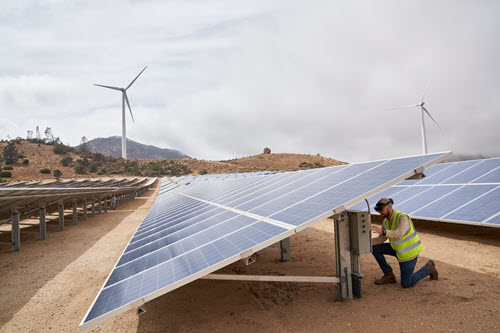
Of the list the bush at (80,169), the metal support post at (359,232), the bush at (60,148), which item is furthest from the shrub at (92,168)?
the metal support post at (359,232)

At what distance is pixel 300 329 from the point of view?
5645 mm

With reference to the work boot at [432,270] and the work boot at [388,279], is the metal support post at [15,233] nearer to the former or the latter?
the work boot at [388,279]

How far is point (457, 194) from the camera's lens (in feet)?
43.0

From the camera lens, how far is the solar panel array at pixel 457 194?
11.0m

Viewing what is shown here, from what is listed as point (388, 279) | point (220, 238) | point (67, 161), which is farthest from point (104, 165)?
point (388, 279)

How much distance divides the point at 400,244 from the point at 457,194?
8.54 m

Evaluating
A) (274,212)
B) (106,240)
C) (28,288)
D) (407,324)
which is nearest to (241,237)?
(274,212)

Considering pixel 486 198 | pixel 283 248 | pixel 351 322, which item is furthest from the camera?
pixel 486 198

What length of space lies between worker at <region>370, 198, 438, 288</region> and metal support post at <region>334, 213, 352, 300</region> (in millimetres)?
591

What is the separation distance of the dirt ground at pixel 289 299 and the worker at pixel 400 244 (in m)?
0.28

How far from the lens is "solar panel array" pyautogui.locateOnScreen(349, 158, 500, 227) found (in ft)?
36.1

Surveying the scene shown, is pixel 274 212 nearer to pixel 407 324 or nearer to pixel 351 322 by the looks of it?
pixel 351 322

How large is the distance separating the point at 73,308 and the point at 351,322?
6786mm

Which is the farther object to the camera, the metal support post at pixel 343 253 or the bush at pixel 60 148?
the bush at pixel 60 148
